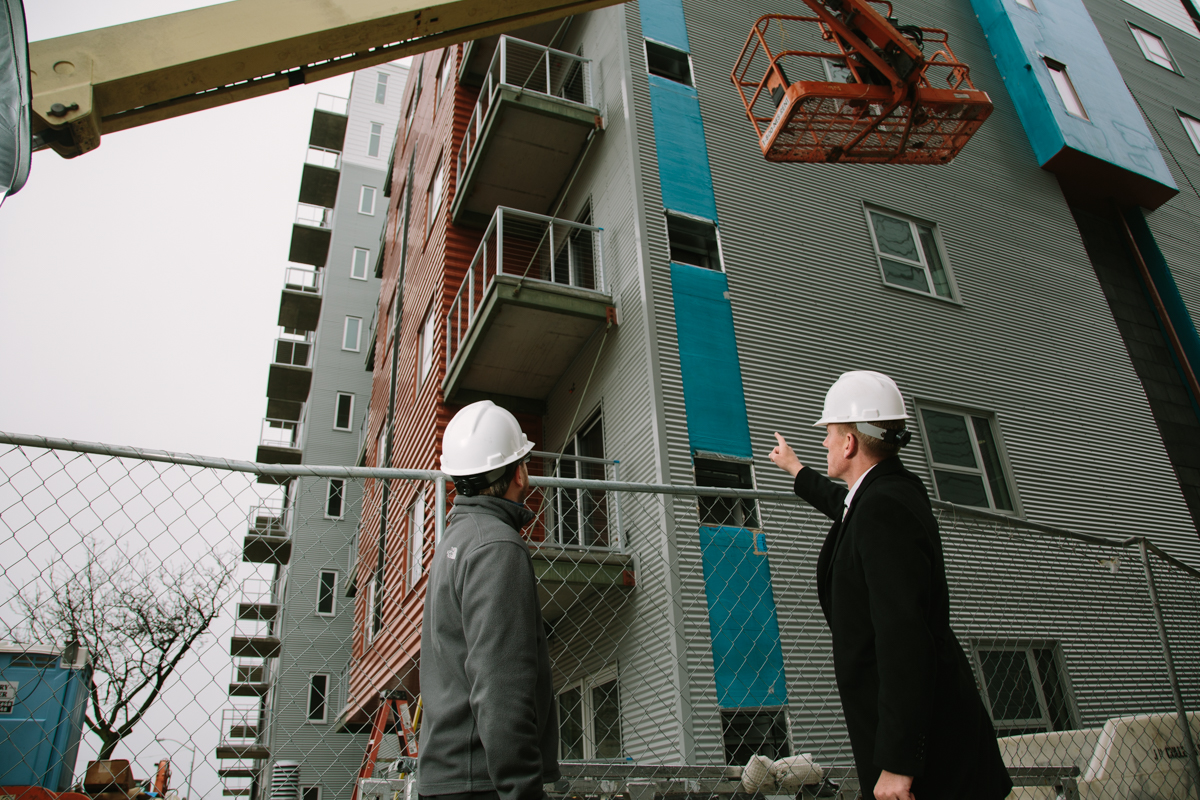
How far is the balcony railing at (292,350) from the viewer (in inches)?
1293

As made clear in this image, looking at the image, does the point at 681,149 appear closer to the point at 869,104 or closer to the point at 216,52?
the point at 869,104

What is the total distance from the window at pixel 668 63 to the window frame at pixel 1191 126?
1524cm

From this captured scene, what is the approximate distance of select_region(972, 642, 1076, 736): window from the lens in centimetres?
914

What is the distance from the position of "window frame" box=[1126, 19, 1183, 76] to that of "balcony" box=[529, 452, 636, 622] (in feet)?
67.1

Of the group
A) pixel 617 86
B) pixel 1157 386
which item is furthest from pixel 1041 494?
pixel 617 86

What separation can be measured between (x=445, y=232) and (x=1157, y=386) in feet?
44.4

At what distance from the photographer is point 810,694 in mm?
7605

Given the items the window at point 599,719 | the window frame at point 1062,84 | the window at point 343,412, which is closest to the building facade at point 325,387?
the window at point 343,412

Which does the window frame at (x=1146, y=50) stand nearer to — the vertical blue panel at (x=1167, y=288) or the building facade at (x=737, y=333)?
the building facade at (x=737, y=333)

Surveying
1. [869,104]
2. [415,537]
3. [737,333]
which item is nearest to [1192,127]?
[869,104]

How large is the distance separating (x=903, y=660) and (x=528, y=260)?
11356 millimetres

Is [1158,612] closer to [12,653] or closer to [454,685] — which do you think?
[454,685]

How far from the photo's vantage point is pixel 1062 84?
16.0 meters

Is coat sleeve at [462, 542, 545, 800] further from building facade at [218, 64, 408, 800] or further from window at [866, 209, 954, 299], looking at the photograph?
building facade at [218, 64, 408, 800]
